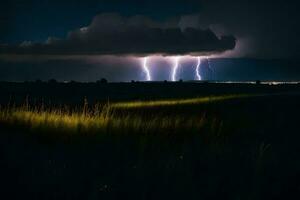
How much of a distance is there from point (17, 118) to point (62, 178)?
24.5 ft

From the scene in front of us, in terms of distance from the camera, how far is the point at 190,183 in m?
6.53

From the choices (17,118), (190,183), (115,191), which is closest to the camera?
(115,191)

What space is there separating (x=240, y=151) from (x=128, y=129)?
3911mm

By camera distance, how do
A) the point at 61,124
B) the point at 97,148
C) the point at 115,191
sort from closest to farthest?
1. the point at 115,191
2. the point at 97,148
3. the point at 61,124

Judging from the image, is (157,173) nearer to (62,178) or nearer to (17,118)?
(62,178)

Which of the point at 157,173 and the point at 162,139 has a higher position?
the point at 162,139

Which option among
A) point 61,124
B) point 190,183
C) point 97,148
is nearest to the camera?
point 190,183

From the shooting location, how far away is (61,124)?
41.2 feet

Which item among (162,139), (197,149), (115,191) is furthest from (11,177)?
(162,139)

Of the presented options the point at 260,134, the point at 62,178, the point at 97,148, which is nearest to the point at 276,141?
the point at 260,134

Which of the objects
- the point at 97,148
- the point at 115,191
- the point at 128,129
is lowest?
the point at 115,191

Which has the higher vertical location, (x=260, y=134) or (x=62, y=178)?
(x=260, y=134)

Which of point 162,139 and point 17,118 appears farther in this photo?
point 17,118

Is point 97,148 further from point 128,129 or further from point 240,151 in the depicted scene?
point 128,129
